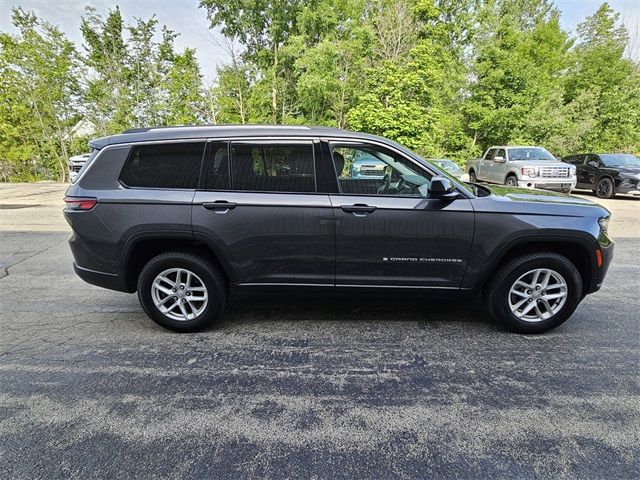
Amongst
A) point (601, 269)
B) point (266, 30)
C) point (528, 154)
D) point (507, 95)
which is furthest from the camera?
point (507, 95)

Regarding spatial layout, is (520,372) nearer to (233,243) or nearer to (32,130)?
(233,243)

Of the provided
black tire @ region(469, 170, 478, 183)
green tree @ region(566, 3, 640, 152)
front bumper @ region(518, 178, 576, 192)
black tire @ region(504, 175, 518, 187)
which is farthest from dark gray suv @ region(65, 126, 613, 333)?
green tree @ region(566, 3, 640, 152)

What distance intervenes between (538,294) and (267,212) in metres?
2.61

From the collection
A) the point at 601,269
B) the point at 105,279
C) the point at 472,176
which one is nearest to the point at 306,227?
the point at 105,279

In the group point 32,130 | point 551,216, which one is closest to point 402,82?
point 551,216

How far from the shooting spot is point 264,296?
11.9 ft

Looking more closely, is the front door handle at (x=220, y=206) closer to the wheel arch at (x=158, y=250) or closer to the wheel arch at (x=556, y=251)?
the wheel arch at (x=158, y=250)

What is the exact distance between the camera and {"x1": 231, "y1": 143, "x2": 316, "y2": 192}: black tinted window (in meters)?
3.46

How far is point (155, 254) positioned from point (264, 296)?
3.75 feet

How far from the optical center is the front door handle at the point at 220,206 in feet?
11.1

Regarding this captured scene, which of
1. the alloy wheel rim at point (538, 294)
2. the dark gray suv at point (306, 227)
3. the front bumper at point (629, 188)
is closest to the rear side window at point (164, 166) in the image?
the dark gray suv at point (306, 227)

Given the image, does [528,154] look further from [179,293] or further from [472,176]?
[179,293]

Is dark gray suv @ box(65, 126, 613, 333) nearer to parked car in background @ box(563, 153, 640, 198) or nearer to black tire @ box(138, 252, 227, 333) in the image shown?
black tire @ box(138, 252, 227, 333)

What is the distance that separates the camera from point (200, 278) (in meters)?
3.52
